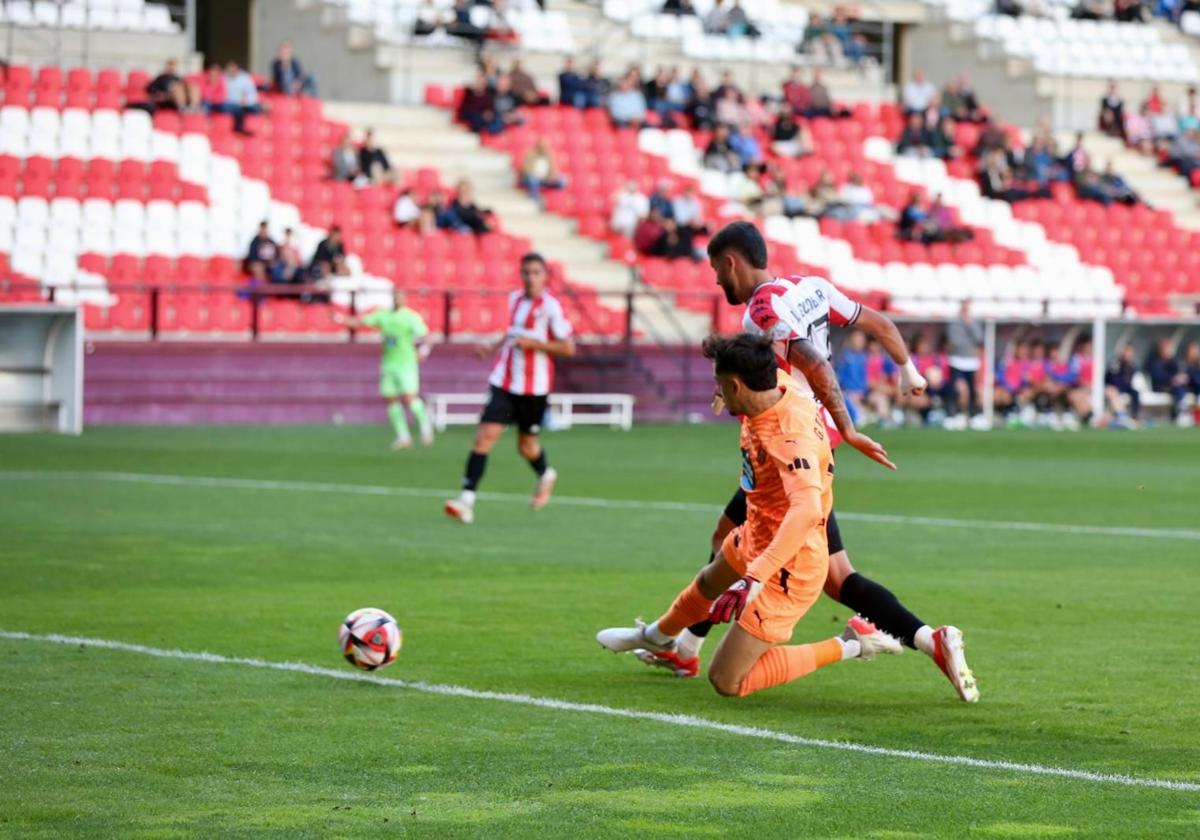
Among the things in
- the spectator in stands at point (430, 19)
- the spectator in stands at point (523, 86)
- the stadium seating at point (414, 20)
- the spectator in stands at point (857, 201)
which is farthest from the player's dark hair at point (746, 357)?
the spectator in stands at point (430, 19)

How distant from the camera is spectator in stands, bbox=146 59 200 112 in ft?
103

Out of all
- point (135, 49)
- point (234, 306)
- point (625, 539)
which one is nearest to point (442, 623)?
point (625, 539)

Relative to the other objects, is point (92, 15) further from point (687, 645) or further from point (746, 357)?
point (746, 357)

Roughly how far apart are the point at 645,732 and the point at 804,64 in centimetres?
3500

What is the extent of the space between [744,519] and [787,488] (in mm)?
978

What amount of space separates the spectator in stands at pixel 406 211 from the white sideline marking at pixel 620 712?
22.3m

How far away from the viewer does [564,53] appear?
3809cm

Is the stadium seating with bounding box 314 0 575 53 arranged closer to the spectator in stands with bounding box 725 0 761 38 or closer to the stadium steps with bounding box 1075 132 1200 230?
the spectator in stands with bounding box 725 0 761 38

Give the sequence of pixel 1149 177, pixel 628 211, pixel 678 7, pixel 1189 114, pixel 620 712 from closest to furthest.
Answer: pixel 620 712 < pixel 628 211 < pixel 678 7 < pixel 1149 177 < pixel 1189 114

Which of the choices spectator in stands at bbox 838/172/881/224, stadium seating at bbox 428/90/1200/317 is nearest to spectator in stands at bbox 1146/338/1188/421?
stadium seating at bbox 428/90/1200/317

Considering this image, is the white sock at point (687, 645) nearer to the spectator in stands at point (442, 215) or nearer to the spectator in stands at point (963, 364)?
the spectator in stands at point (963, 364)

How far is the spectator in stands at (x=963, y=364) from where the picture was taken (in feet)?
104

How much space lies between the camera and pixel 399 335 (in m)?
25.0

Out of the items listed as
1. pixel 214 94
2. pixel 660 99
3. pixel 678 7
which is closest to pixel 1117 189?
pixel 678 7
